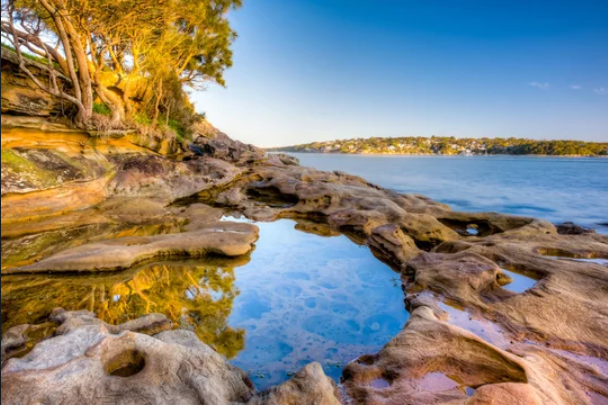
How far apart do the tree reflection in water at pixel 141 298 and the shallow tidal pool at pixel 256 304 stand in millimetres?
17

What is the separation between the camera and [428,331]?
15.4ft

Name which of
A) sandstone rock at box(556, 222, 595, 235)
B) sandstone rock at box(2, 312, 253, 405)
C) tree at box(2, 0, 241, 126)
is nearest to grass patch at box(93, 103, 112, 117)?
tree at box(2, 0, 241, 126)

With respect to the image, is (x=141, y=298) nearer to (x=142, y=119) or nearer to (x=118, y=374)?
(x=118, y=374)

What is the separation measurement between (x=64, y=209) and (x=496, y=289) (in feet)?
39.8

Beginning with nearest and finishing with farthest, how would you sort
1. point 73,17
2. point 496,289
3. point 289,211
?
point 496,289, point 73,17, point 289,211

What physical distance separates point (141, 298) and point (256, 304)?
7.25 ft

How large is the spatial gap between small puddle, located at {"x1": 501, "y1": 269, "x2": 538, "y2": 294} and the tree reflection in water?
17.3 feet

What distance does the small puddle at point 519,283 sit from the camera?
258 inches

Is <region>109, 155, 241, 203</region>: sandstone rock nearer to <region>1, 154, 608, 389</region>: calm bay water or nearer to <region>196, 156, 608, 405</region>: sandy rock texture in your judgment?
<region>1, 154, 608, 389</region>: calm bay water

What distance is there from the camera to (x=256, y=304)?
6.66 metres

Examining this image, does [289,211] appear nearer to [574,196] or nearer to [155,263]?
[155,263]

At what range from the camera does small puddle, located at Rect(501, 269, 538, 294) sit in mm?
6562

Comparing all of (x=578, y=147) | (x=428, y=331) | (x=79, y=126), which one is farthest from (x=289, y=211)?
(x=578, y=147)

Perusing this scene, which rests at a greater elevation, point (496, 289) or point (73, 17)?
point (73, 17)
